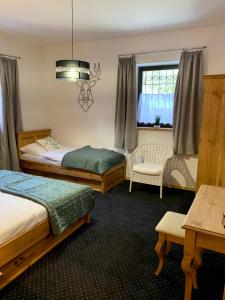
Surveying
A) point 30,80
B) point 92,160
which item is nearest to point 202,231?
point 92,160

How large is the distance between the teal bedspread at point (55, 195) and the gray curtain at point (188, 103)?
6.27ft

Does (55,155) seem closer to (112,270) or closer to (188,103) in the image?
(188,103)

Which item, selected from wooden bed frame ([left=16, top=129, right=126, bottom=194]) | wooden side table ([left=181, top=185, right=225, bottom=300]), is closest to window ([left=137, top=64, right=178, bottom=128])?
wooden bed frame ([left=16, top=129, right=126, bottom=194])

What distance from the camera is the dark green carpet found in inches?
73.0

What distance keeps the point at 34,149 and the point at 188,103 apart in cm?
290

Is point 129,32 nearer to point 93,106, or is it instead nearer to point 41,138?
point 93,106

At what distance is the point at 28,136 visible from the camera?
4750 mm

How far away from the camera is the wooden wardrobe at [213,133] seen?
2848 mm

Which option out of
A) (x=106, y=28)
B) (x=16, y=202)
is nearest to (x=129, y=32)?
Result: (x=106, y=28)

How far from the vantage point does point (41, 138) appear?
5090 mm

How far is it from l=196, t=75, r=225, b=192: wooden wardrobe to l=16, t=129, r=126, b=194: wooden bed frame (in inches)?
61.4

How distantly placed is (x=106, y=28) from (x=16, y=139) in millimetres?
2587

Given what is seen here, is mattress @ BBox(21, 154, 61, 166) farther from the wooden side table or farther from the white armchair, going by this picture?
the wooden side table

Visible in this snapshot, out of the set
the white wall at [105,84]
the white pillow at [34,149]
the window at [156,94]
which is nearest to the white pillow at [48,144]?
the white pillow at [34,149]
